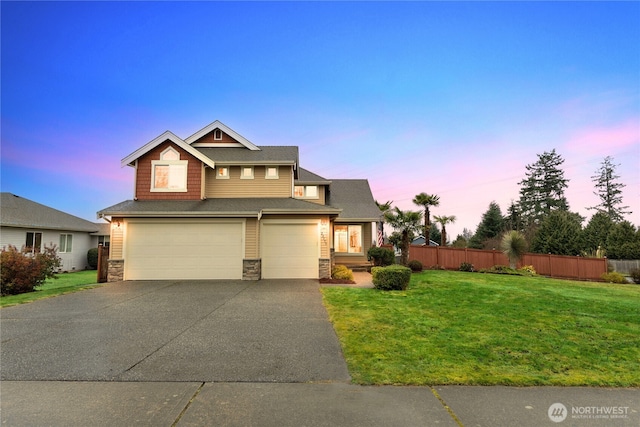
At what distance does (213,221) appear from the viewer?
44.6 ft

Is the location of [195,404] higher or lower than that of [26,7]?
lower

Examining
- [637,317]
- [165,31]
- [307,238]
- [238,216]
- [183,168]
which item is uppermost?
[165,31]

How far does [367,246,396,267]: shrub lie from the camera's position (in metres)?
18.2

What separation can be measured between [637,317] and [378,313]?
20.7ft

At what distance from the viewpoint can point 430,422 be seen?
2.91 m

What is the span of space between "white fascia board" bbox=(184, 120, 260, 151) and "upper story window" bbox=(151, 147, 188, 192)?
2.62 m

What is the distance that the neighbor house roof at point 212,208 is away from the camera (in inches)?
516

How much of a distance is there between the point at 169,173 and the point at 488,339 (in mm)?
14799

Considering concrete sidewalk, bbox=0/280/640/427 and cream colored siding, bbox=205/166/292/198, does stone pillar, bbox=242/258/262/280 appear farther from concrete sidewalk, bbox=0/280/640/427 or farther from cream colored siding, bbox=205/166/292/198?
concrete sidewalk, bbox=0/280/640/427

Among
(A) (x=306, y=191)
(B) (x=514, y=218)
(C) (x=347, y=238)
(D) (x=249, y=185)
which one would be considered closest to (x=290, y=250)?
(D) (x=249, y=185)

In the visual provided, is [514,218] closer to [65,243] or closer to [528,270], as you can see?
[528,270]

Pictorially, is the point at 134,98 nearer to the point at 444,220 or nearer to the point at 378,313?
the point at 378,313

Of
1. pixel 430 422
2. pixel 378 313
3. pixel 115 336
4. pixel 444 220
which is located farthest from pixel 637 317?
pixel 444 220

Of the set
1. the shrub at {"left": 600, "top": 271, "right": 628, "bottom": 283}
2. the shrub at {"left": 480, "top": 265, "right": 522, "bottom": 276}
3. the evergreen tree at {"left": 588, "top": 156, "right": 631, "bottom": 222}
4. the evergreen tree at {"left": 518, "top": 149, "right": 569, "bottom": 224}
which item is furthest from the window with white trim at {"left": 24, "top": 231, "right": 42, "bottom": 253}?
the evergreen tree at {"left": 588, "top": 156, "right": 631, "bottom": 222}
